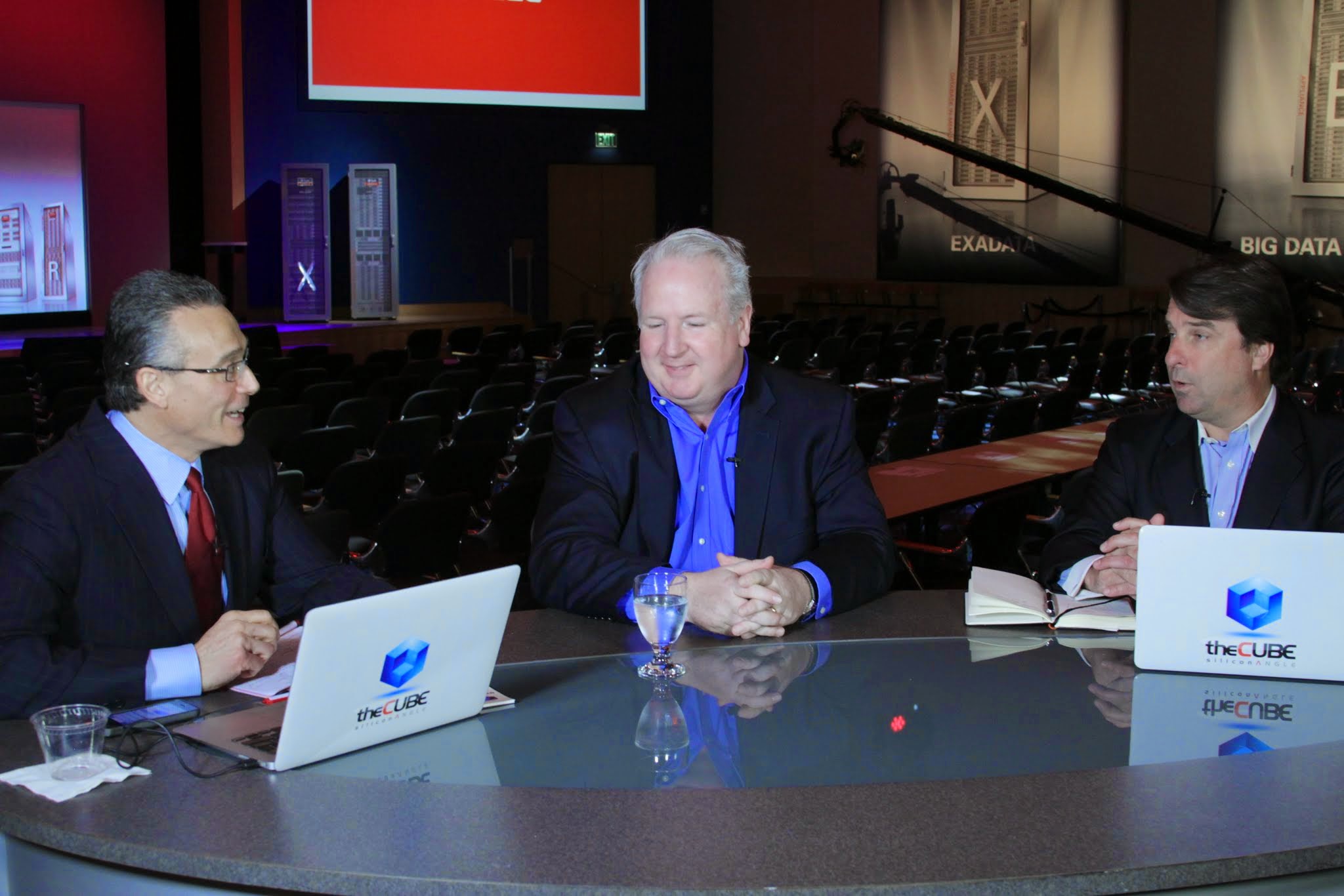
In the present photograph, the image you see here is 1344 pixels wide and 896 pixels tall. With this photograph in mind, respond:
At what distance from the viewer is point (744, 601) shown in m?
2.23

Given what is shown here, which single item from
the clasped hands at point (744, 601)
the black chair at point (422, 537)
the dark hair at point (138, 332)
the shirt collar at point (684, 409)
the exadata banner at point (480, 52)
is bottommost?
the black chair at point (422, 537)

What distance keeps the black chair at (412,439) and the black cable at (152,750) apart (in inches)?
169

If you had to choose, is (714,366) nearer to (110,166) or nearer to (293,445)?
(293,445)

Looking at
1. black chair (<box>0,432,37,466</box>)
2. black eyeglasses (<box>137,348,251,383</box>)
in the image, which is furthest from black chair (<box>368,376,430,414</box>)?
black eyeglasses (<box>137,348,251,383</box>)

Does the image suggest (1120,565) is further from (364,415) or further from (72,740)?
(364,415)

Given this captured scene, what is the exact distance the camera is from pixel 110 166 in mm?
14672

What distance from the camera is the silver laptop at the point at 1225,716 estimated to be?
1755 millimetres

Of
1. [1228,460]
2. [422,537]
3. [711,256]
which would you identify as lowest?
[422,537]

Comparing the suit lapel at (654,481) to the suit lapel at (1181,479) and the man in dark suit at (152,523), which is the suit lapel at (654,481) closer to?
the man in dark suit at (152,523)

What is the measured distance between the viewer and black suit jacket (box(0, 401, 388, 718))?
1.94 meters

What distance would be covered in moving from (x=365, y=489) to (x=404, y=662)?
11.6 feet

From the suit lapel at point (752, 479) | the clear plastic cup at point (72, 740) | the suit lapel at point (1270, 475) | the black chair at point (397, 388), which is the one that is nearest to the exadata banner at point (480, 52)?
the black chair at point (397, 388)

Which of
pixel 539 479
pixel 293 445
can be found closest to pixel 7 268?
pixel 293 445

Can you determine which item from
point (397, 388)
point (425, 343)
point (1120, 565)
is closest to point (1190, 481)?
point (1120, 565)
